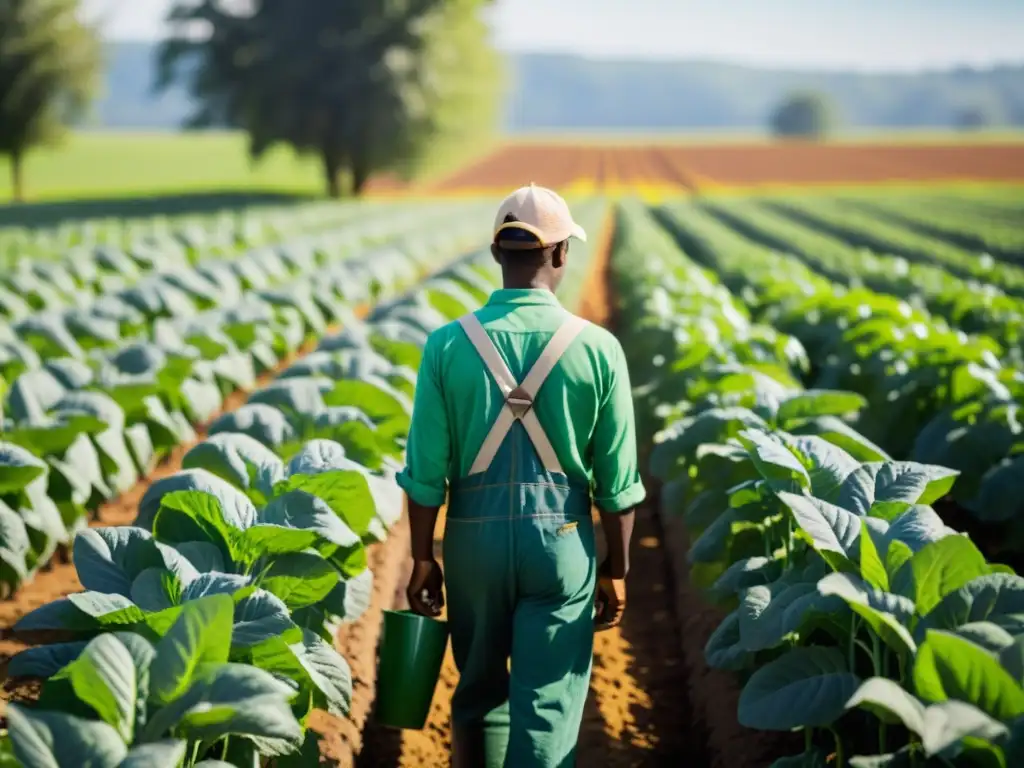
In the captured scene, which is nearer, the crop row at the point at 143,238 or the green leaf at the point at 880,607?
the green leaf at the point at 880,607

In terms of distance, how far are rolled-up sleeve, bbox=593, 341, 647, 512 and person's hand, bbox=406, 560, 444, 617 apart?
52cm

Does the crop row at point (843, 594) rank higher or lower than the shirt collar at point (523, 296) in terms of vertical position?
lower

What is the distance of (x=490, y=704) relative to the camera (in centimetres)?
306

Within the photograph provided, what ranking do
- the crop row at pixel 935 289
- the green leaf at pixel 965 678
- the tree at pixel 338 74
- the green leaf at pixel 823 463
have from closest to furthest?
the green leaf at pixel 965 678 → the green leaf at pixel 823 463 → the crop row at pixel 935 289 → the tree at pixel 338 74

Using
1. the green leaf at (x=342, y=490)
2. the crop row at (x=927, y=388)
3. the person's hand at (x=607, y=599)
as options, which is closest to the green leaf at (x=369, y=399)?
the green leaf at (x=342, y=490)

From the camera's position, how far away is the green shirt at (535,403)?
2811 millimetres

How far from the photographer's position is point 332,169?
42000mm

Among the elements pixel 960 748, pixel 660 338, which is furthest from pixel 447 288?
pixel 960 748

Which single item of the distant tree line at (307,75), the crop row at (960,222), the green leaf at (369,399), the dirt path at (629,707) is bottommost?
the dirt path at (629,707)

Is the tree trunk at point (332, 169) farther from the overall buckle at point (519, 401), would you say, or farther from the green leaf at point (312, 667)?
the overall buckle at point (519, 401)

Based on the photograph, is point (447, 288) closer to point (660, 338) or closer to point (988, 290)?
point (660, 338)

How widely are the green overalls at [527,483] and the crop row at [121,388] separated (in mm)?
2258

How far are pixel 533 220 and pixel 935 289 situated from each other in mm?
10487

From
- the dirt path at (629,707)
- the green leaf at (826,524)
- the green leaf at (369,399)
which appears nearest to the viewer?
the green leaf at (826,524)
